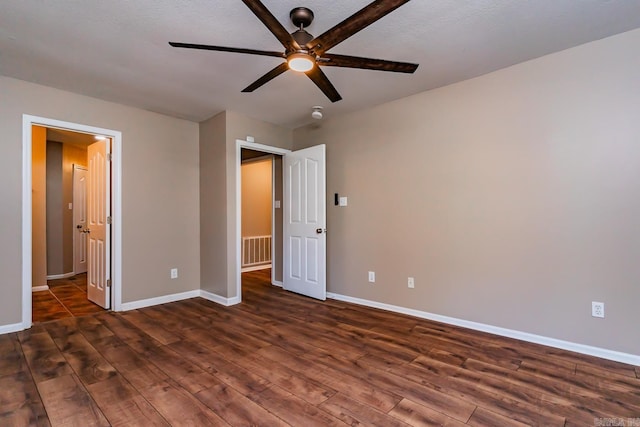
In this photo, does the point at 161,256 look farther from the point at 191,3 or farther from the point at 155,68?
the point at 191,3

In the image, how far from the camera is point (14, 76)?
2988mm

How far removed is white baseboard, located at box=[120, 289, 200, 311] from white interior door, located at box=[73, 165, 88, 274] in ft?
9.80

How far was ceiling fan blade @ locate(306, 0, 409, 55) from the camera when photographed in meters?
1.50

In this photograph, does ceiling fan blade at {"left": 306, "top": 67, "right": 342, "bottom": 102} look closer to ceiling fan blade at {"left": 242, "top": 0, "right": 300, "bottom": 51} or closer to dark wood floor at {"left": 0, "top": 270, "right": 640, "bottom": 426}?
ceiling fan blade at {"left": 242, "top": 0, "right": 300, "bottom": 51}

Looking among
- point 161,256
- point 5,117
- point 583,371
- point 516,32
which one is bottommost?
point 583,371

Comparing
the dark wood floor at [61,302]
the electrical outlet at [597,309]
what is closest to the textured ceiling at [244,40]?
the electrical outlet at [597,309]

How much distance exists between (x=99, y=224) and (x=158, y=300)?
121 cm

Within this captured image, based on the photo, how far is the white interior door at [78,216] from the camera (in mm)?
5812

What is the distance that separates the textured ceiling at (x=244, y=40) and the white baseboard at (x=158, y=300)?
243 cm

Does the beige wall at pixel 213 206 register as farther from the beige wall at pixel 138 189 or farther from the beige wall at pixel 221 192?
the beige wall at pixel 138 189

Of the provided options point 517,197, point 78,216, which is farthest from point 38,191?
point 517,197

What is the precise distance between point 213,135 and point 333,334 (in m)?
2.96

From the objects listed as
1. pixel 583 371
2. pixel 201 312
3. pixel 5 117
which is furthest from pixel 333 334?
pixel 5 117

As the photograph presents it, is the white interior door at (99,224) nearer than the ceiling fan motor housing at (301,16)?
No
